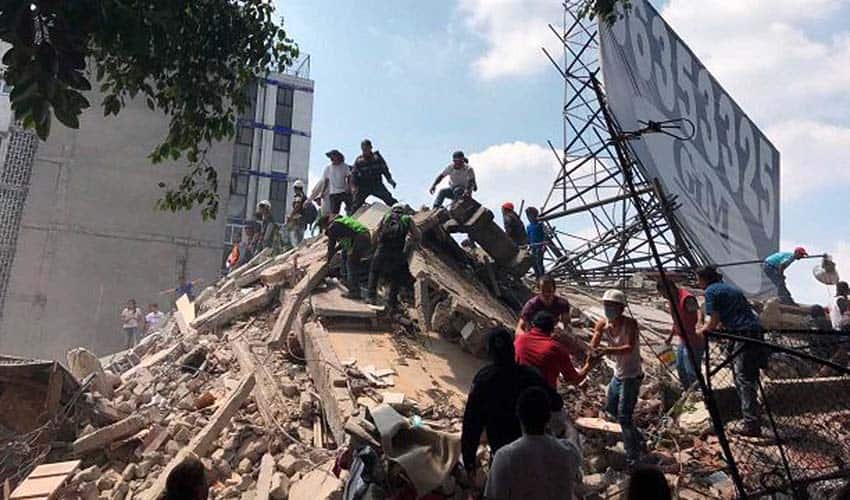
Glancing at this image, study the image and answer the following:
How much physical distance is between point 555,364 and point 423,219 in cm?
496

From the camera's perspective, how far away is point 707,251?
44.8ft

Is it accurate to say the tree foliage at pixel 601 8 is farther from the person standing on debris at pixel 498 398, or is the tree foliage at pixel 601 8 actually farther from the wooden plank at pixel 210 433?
the wooden plank at pixel 210 433

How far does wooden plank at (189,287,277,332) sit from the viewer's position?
868 centimetres

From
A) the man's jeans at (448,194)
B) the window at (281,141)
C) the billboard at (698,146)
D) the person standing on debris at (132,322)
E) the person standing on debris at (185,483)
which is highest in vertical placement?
the window at (281,141)

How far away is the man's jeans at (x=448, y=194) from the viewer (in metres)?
10.4

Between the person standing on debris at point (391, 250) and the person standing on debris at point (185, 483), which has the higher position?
the person standing on debris at point (391, 250)

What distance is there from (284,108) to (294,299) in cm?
2127

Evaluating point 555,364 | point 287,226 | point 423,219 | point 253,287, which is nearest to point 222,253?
point 287,226

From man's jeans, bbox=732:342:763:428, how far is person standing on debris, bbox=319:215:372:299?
15.4 feet

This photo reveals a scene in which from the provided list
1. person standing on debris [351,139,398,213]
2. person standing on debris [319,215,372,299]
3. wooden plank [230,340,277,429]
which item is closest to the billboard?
person standing on debris [351,139,398,213]

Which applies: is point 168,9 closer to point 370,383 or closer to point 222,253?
point 370,383

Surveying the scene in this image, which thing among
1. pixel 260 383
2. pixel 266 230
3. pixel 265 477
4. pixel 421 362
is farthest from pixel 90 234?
pixel 265 477

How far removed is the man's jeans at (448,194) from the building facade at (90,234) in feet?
33.9

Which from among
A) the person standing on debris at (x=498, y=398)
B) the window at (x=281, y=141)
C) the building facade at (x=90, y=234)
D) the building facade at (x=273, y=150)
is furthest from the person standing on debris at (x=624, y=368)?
the window at (x=281, y=141)
